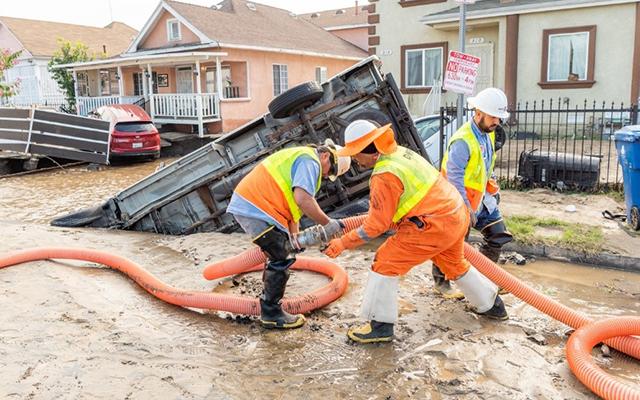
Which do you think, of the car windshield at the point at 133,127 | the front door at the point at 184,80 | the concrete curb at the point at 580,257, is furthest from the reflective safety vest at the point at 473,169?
the front door at the point at 184,80

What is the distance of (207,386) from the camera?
11.9ft

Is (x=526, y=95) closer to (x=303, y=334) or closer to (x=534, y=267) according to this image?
(x=534, y=267)

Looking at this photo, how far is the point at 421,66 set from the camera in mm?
18781

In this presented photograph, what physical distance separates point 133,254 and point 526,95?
13.4m

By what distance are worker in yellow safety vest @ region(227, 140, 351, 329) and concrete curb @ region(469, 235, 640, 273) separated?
3.36 meters

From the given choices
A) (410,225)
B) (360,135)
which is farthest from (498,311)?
(360,135)

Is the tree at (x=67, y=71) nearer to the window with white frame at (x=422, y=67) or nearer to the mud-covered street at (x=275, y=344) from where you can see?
the window with white frame at (x=422, y=67)

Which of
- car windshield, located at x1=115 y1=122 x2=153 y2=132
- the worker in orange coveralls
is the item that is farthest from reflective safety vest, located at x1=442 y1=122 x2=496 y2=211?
car windshield, located at x1=115 y1=122 x2=153 y2=132

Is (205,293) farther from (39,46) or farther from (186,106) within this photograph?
(39,46)

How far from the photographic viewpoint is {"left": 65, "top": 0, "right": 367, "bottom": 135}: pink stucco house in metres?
22.1

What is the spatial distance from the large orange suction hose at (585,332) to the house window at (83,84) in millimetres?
27143

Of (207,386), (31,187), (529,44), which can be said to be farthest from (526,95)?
(207,386)

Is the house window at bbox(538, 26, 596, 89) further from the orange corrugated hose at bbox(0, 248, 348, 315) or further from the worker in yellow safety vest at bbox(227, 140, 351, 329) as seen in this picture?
the worker in yellow safety vest at bbox(227, 140, 351, 329)

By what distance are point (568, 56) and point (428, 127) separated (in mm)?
8020
